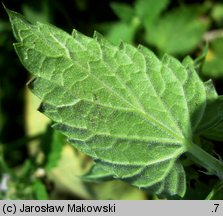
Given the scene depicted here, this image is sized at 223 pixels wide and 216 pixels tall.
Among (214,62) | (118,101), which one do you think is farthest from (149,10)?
(118,101)

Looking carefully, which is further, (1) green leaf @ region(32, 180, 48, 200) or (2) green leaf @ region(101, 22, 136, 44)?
(2) green leaf @ region(101, 22, 136, 44)

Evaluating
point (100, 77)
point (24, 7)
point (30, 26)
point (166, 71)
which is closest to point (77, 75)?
point (100, 77)

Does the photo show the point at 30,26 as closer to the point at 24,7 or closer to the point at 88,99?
the point at 88,99

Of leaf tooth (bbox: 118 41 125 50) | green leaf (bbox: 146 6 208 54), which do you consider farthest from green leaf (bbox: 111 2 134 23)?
leaf tooth (bbox: 118 41 125 50)

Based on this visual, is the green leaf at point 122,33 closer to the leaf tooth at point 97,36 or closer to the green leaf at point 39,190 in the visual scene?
the green leaf at point 39,190

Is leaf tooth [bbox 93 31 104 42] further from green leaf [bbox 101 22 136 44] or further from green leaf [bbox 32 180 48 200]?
green leaf [bbox 101 22 136 44]
